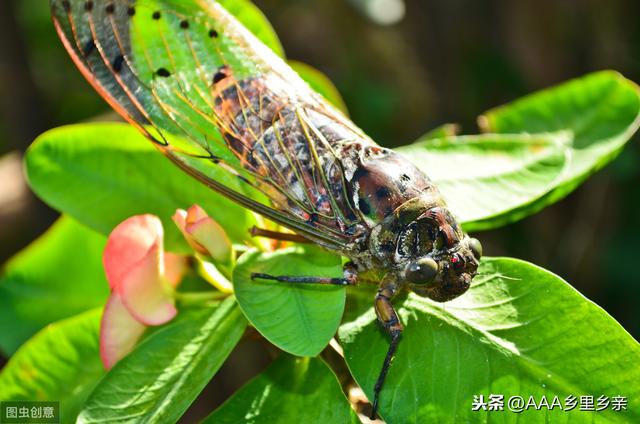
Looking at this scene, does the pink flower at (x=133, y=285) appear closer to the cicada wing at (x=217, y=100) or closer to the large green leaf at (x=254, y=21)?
the cicada wing at (x=217, y=100)

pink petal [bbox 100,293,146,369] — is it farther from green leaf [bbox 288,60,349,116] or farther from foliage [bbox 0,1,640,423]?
green leaf [bbox 288,60,349,116]

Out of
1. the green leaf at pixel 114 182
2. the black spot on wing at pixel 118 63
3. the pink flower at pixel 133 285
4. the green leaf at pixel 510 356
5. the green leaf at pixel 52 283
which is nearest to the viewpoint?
the green leaf at pixel 510 356

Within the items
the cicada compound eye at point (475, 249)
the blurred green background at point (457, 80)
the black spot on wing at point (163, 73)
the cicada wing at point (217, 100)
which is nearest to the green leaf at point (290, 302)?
the cicada wing at point (217, 100)

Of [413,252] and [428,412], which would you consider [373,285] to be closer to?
[413,252]

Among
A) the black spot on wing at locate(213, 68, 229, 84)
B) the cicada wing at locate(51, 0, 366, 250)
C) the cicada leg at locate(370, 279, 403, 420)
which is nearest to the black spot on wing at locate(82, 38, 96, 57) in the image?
the cicada wing at locate(51, 0, 366, 250)

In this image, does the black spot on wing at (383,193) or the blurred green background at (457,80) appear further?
the blurred green background at (457,80)

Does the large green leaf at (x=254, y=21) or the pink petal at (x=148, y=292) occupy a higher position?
the large green leaf at (x=254, y=21)
